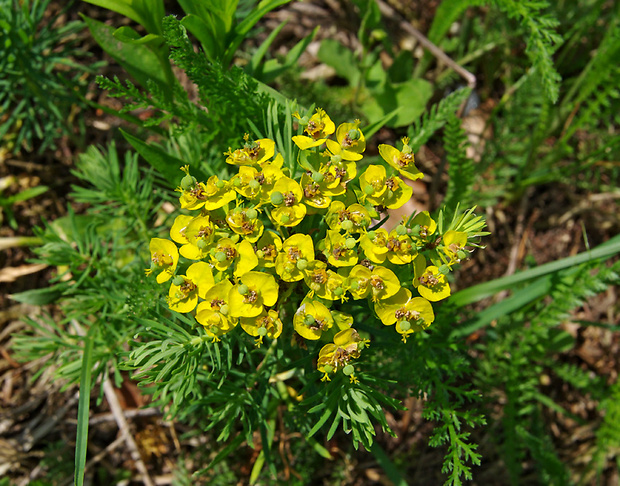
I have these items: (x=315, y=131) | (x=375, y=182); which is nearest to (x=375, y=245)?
(x=375, y=182)

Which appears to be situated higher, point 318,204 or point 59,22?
point 318,204

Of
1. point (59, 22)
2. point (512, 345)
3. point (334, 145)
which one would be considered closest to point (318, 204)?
point (334, 145)

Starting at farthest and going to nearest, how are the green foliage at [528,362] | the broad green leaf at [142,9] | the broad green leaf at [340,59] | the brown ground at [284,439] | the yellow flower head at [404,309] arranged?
the broad green leaf at [340,59]
the brown ground at [284,439]
the green foliage at [528,362]
the broad green leaf at [142,9]
the yellow flower head at [404,309]

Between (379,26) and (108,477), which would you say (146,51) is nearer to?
(379,26)

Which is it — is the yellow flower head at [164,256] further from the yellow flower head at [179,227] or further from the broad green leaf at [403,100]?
the broad green leaf at [403,100]

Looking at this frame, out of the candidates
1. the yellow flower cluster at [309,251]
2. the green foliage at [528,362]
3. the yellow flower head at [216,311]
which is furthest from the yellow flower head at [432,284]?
the green foliage at [528,362]

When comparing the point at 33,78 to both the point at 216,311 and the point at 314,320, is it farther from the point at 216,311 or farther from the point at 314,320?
the point at 314,320
